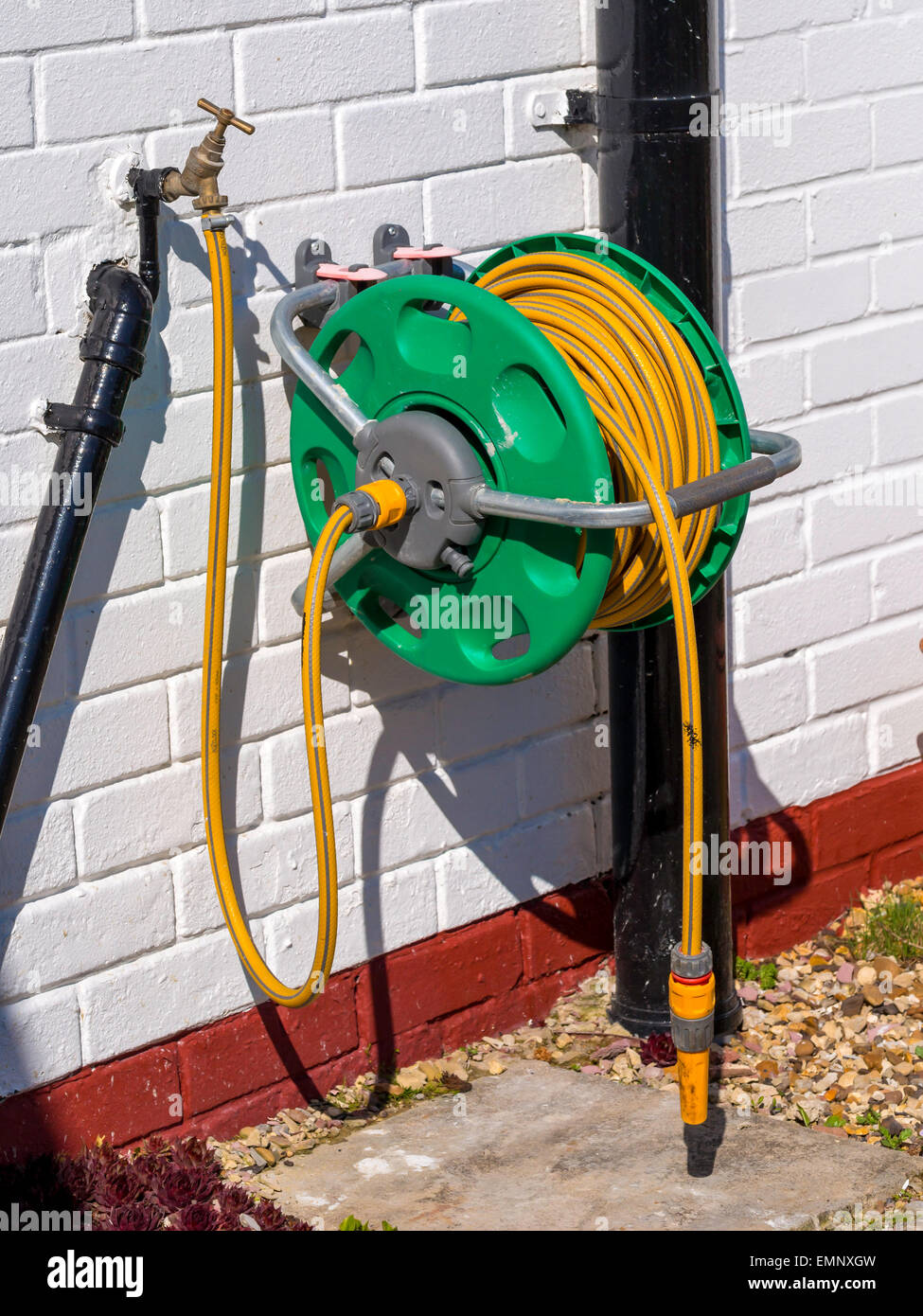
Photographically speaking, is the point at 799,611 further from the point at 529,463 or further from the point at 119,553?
the point at 119,553

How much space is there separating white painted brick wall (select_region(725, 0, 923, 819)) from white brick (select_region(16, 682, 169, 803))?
1.48 metres

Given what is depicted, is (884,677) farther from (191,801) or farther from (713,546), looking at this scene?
(191,801)

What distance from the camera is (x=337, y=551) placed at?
9.95ft

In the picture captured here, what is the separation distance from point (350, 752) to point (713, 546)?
2.66ft

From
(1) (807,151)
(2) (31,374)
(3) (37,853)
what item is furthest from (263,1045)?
(1) (807,151)

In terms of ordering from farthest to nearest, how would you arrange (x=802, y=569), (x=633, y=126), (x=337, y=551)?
(x=802, y=569)
(x=633, y=126)
(x=337, y=551)


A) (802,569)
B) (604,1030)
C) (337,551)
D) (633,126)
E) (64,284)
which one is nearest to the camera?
(64,284)

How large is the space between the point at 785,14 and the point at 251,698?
6.29 ft

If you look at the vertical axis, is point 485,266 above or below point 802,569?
above

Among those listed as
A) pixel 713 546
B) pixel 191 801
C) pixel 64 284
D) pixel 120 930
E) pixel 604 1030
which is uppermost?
pixel 64 284

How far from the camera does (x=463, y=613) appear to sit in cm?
297
